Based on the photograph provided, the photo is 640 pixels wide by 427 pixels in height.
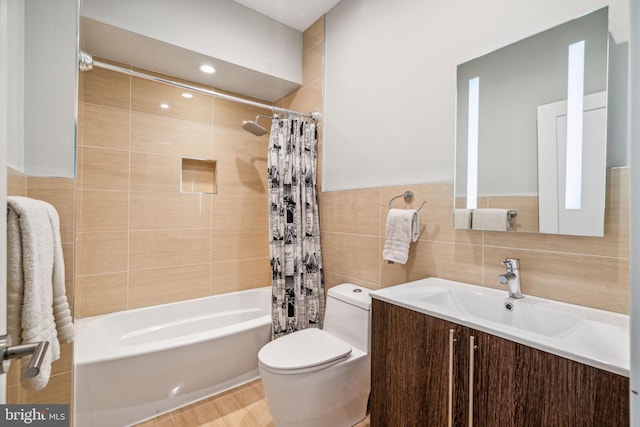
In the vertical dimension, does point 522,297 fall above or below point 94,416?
above

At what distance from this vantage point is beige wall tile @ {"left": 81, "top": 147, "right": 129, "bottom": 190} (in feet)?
6.86

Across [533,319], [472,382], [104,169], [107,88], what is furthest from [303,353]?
[107,88]

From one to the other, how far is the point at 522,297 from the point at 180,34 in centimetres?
241

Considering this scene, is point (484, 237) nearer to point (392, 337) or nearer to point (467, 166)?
point (467, 166)

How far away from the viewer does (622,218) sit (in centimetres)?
105

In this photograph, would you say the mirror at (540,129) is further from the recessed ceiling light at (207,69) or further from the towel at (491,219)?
the recessed ceiling light at (207,69)

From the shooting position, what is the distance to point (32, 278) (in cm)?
69

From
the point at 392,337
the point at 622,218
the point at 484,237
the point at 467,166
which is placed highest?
the point at 467,166

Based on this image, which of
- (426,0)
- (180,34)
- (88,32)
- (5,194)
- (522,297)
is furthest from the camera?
(180,34)

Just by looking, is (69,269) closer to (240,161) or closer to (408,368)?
(408,368)

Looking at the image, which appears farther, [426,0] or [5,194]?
[426,0]

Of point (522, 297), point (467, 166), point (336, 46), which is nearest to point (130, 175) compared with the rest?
point (336, 46)

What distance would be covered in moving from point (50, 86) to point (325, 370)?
5.05ft

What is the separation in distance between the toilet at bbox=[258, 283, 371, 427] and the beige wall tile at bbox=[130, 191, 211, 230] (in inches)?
52.0
